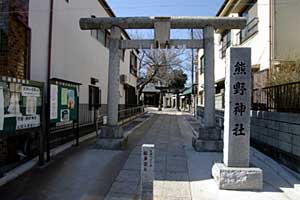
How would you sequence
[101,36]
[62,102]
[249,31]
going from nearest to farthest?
[62,102]
[249,31]
[101,36]

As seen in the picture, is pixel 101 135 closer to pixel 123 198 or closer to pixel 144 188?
pixel 123 198

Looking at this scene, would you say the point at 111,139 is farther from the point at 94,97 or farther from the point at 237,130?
the point at 94,97

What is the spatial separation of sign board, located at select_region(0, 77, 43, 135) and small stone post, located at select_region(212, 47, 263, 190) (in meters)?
4.78

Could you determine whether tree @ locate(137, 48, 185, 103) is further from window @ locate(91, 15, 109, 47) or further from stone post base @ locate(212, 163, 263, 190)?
stone post base @ locate(212, 163, 263, 190)

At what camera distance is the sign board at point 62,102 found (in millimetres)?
9113

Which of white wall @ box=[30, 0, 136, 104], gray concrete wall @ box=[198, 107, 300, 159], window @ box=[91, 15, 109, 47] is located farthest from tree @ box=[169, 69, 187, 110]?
gray concrete wall @ box=[198, 107, 300, 159]

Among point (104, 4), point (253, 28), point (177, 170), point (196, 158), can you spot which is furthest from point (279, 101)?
point (104, 4)

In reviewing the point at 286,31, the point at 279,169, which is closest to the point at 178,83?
the point at 286,31

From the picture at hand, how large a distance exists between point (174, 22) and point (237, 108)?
4.96 metres

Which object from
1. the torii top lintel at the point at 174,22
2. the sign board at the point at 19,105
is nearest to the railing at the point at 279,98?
the torii top lintel at the point at 174,22

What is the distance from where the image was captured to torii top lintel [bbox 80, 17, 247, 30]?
1074 cm

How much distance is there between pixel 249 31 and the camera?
1575 centimetres

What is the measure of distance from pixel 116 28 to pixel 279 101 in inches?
236

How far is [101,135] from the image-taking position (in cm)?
1103
